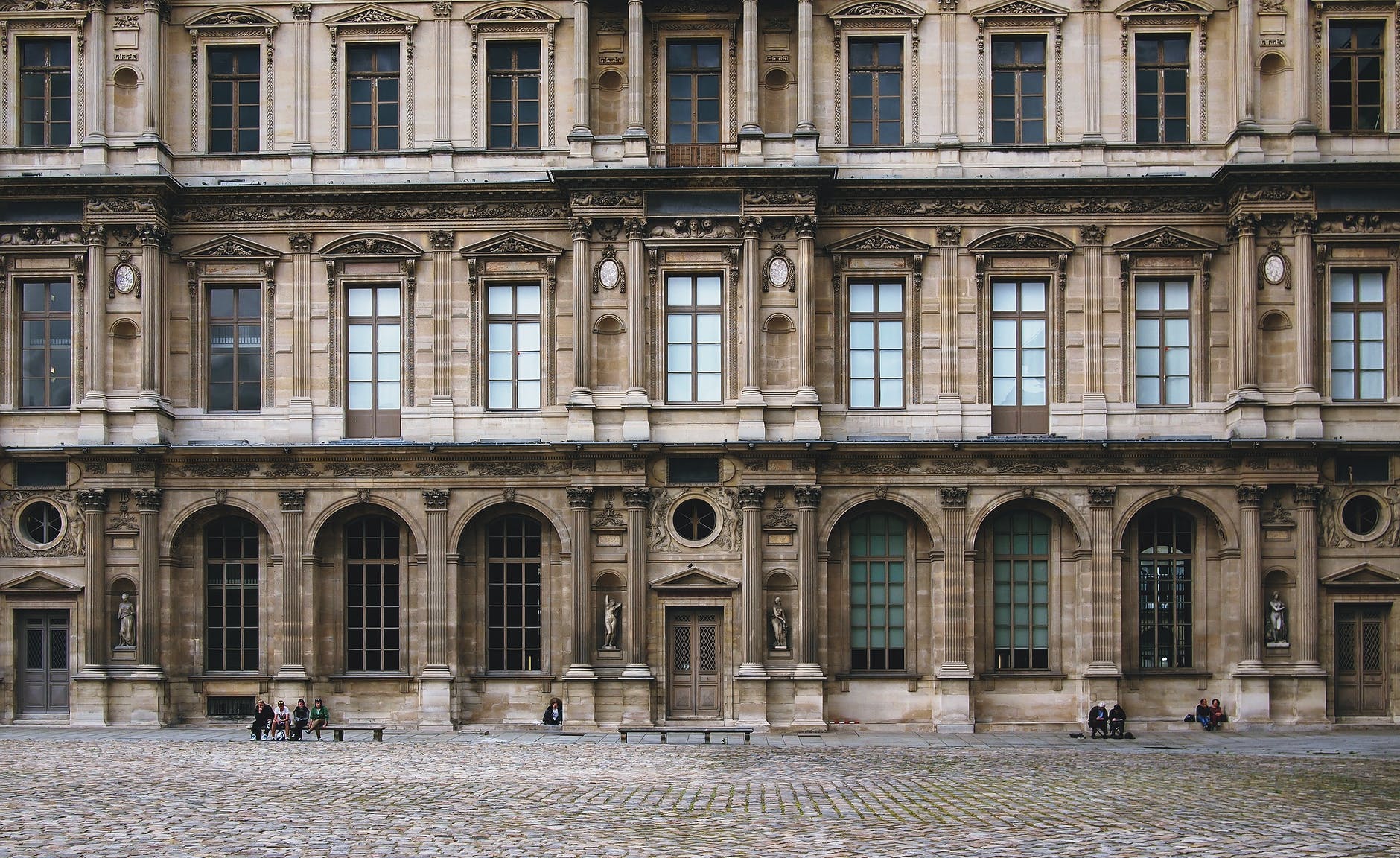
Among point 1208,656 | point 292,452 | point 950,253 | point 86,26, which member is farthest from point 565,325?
point 1208,656

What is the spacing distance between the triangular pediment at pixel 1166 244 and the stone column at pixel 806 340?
7.79m

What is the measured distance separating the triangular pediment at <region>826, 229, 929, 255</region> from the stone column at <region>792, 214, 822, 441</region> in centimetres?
88

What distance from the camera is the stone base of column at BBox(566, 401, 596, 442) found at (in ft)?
115

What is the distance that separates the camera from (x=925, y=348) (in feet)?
118

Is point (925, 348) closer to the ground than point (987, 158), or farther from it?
closer to the ground

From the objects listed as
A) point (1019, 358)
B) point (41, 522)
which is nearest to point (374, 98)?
point (41, 522)

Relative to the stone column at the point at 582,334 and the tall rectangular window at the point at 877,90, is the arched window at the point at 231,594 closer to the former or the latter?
the stone column at the point at 582,334

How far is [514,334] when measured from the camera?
119ft

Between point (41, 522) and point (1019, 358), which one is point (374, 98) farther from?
point (1019, 358)

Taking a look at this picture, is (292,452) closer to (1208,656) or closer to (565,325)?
(565,325)

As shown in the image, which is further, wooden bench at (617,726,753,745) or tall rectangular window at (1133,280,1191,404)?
tall rectangular window at (1133,280,1191,404)

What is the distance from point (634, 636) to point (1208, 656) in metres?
14.3

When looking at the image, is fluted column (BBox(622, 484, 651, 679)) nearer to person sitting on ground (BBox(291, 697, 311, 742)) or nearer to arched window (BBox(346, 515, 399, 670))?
arched window (BBox(346, 515, 399, 670))

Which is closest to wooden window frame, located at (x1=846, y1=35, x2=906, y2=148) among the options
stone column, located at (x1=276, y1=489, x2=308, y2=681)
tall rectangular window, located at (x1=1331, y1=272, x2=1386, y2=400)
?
tall rectangular window, located at (x1=1331, y1=272, x2=1386, y2=400)
